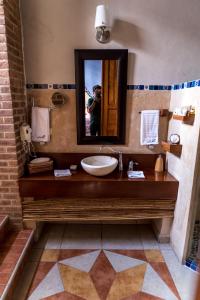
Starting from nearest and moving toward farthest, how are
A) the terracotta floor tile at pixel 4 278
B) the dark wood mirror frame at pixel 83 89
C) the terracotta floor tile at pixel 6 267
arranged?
the terracotta floor tile at pixel 4 278 < the terracotta floor tile at pixel 6 267 < the dark wood mirror frame at pixel 83 89

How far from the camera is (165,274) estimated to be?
2.00 metres

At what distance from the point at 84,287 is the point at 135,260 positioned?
58 centimetres

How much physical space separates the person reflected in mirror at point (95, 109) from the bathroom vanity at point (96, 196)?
504 millimetres

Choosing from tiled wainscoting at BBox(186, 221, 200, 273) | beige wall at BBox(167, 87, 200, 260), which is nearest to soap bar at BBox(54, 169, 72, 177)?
beige wall at BBox(167, 87, 200, 260)

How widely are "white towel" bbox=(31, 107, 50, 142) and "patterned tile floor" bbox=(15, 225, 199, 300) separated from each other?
44.0 inches

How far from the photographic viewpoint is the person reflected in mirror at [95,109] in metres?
2.36

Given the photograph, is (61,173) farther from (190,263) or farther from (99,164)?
(190,263)

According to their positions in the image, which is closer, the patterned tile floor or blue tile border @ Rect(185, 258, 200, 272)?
the patterned tile floor

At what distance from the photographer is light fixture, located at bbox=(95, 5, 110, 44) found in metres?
2.10

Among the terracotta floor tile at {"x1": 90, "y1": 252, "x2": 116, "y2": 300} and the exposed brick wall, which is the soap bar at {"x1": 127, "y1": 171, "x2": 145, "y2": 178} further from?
the exposed brick wall

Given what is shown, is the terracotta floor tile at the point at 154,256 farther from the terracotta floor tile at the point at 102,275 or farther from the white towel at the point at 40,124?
the white towel at the point at 40,124

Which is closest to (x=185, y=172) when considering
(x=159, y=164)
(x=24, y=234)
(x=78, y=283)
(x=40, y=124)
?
(x=159, y=164)

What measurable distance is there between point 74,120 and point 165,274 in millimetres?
1754

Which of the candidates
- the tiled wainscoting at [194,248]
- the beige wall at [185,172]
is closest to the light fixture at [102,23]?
the beige wall at [185,172]
